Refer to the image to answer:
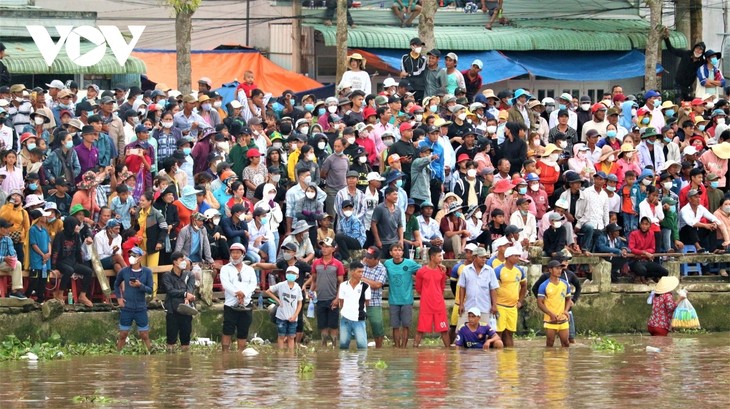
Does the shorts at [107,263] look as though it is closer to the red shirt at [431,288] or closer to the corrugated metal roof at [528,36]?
the red shirt at [431,288]

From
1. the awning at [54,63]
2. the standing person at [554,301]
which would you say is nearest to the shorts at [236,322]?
the standing person at [554,301]

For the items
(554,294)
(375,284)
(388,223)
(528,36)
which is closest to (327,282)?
(375,284)

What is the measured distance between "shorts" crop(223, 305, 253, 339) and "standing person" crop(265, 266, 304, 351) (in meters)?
0.45

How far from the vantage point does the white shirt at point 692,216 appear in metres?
28.4

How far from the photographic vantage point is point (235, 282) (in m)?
23.3

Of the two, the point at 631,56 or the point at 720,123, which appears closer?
the point at 720,123

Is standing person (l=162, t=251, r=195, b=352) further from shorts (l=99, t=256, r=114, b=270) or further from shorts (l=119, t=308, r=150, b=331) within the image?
shorts (l=99, t=256, r=114, b=270)

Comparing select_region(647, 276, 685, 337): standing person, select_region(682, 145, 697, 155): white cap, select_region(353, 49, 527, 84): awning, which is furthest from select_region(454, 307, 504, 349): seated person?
select_region(353, 49, 527, 84): awning

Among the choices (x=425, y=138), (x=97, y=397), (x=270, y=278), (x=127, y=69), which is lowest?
(x=97, y=397)

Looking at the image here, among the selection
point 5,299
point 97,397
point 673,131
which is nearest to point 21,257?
point 5,299

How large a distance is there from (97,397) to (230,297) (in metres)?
5.99

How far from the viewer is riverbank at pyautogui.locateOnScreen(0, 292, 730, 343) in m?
23.6

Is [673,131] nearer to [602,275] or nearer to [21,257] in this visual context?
[602,275]

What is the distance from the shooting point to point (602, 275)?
2756 cm
